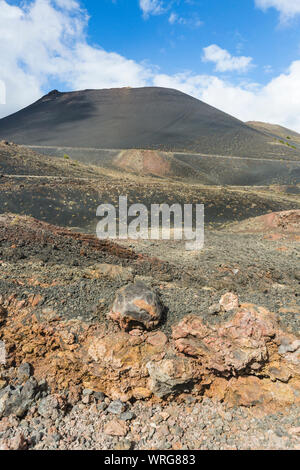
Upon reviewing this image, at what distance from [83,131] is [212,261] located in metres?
60.9

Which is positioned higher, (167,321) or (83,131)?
(83,131)

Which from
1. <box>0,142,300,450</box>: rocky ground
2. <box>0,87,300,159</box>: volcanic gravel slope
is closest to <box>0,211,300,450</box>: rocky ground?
<box>0,142,300,450</box>: rocky ground

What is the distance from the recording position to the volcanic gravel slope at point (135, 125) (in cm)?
5344

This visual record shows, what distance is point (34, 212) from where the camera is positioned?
59.6 ft

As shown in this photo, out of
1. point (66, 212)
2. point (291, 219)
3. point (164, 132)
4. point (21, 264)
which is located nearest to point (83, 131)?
point (164, 132)

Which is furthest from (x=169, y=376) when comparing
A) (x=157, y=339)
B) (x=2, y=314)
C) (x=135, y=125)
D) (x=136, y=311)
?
(x=135, y=125)

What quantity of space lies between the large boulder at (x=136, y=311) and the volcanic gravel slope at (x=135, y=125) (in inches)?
1943

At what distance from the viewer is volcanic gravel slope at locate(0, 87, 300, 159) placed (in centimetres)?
5344

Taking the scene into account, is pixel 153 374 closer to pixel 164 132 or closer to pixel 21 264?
pixel 21 264

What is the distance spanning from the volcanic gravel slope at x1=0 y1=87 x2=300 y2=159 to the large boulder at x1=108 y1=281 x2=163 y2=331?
49356 millimetres

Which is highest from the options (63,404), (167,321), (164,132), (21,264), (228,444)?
(164,132)

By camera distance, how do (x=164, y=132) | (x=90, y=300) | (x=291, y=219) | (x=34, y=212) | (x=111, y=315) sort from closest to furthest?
(x=111, y=315)
(x=90, y=300)
(x=291, y=219)
(x=34, y=212)
(x=164, y=132)

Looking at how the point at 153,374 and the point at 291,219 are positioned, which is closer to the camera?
the point at 153,374

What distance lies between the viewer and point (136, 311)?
355cm
